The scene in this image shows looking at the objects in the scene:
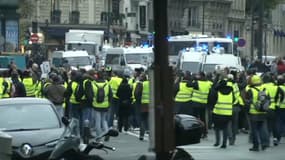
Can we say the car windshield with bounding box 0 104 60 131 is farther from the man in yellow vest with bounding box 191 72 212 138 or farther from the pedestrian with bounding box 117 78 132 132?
the man in yellow vest with bounding box 191 72 212 138

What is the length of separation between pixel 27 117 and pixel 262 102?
6360 millimetres

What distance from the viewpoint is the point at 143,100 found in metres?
23.6

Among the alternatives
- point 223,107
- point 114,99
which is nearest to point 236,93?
point 223,107

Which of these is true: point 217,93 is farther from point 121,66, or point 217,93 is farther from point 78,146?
point 121,66

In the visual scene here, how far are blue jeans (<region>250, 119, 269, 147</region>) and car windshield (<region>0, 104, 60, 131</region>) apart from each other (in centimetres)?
577

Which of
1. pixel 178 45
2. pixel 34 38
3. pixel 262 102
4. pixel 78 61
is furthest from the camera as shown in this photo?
pixel 34 38

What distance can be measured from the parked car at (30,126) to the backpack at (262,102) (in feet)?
18.3

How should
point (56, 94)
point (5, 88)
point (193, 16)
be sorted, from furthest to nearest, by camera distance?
point (193, 16), point (5, 88), point (56, 94)

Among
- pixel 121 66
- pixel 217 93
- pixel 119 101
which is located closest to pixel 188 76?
pixel 119 101

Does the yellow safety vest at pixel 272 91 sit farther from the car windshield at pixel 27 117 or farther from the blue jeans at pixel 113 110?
the car windshield at pixel 27 117

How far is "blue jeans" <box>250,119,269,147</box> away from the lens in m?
20.4

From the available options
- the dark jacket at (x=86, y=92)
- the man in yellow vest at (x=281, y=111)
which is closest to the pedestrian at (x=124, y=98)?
the dark jacket at (x=86, y=92)

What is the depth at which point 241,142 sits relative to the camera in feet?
75.7

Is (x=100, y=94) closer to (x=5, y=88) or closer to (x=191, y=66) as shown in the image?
(x=5, y=88)
